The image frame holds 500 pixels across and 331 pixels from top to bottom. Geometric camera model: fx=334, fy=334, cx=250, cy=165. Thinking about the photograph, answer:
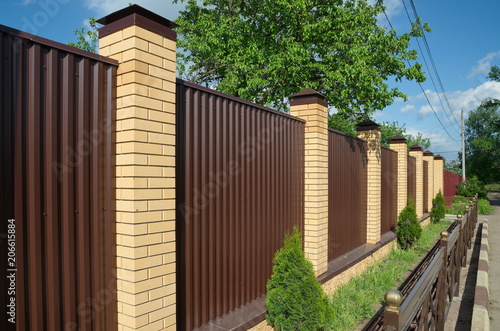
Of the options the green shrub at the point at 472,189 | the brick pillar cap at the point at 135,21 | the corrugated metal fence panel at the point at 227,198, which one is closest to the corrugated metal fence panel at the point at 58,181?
the brick pillar cap at the point at 135,21

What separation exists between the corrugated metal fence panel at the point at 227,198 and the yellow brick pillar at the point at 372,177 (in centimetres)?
354

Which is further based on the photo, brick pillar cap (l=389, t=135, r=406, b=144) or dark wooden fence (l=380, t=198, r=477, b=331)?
brick pillar cap (l=389, t=135, r=406, b=144)

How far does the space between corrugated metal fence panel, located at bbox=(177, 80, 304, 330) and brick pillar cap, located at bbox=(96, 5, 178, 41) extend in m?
0.55

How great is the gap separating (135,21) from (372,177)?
6603 millimetres

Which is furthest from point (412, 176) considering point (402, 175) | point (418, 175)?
point (402, 175)

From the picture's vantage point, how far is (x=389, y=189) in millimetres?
9289

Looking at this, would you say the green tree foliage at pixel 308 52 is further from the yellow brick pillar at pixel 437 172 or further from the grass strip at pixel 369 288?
the yellow brick pillar at pixel 437 172

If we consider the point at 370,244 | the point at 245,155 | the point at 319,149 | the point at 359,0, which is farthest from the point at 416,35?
the point at 245,155

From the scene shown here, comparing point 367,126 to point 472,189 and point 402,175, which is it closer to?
point 402,175

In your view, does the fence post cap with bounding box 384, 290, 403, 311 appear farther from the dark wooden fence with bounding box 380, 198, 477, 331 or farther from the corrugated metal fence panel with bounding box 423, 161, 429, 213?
the corrugated metal fence panel with bounding box 423, 161, 429, 213

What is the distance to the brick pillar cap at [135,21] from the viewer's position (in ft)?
7.67

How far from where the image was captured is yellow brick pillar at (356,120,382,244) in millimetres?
7535

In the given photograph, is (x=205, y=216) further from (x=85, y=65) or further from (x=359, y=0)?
(x=359, y=0)

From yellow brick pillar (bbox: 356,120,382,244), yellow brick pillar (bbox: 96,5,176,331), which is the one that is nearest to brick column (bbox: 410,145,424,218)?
yellow brick pillar (bbox: 356,120,382,244)
